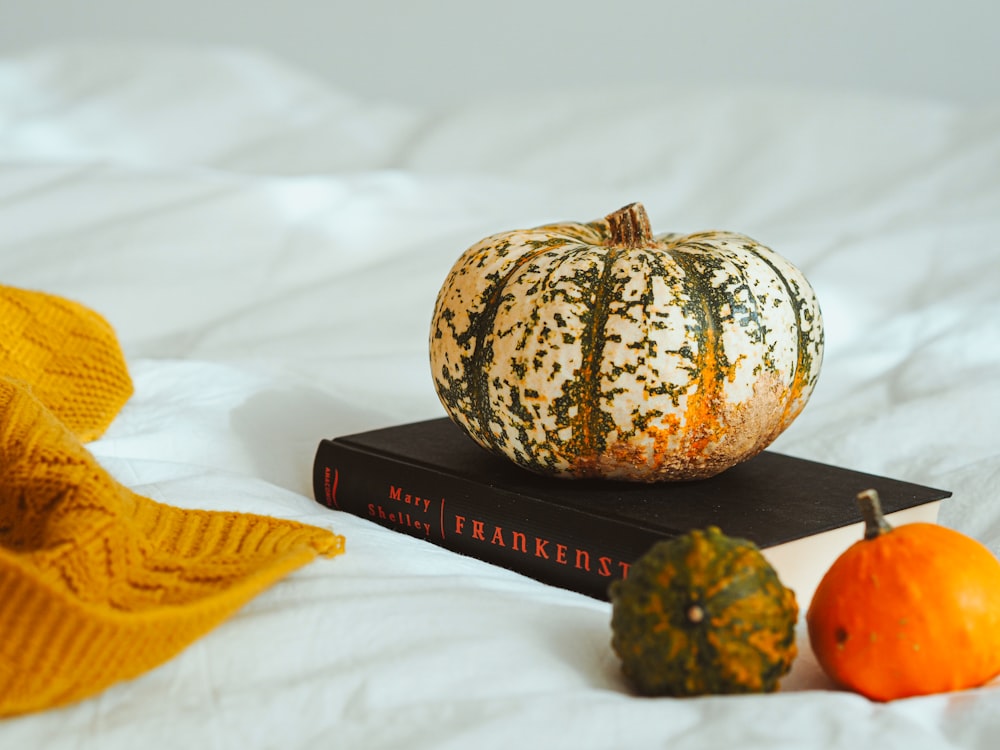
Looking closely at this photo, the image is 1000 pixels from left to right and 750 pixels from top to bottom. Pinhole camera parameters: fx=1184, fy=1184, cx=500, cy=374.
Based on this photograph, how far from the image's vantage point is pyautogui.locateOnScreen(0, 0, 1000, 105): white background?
2.78 meters

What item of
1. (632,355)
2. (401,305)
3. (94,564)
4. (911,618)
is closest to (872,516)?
(911,618)

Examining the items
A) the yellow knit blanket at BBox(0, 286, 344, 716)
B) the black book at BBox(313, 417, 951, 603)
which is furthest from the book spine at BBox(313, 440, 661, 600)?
the yellow knit blanket at BBox(0, 286, 344, 716)

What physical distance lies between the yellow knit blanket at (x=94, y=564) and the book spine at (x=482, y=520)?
0.57 ft

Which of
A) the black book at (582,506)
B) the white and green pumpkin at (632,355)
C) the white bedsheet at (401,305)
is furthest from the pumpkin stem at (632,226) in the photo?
the white bedsheet at (401,305)

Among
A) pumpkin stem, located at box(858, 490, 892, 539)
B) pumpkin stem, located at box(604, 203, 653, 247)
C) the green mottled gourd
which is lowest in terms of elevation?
the green mottled gourd

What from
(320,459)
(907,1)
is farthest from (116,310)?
(907,1)

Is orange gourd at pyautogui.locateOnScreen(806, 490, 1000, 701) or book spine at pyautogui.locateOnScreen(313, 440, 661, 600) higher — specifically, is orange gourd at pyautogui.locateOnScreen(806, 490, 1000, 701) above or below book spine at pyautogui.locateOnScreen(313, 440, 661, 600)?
above

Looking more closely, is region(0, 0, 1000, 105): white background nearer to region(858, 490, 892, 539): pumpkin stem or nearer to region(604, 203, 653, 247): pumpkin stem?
region(604, 203, 653, 247): pumpkin stem

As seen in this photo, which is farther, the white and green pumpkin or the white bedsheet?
the white and green pumpkin

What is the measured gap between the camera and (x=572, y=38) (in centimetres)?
305

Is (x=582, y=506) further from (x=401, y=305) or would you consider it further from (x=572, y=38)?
(x=572, y=38)

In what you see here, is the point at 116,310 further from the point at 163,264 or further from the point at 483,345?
the point at 483,345

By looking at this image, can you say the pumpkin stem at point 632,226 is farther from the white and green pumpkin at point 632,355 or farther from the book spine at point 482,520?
the book spine at point 482,520

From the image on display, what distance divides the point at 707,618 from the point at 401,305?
1.34m
